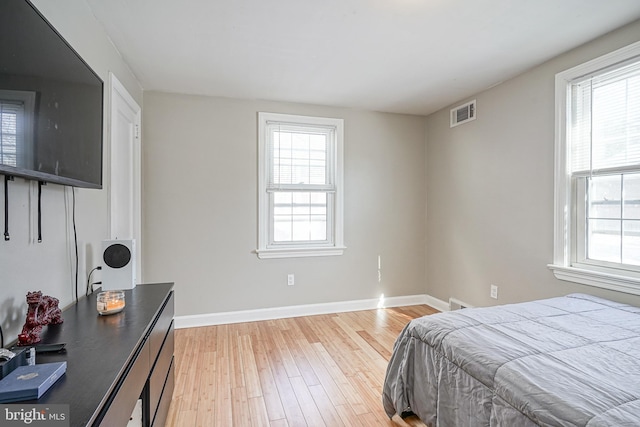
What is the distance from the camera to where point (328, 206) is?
3840 mm

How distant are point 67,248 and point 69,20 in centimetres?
119

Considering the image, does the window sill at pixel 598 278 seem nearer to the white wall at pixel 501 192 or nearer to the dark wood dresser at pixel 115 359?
the white wall at pixel 501 192

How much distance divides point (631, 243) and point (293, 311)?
9.86 feet

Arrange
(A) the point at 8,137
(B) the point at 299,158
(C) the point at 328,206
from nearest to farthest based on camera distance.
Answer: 1. (A) the point at 8,137
2. (B) the point at 299,158
3. (C) the point at 328,206

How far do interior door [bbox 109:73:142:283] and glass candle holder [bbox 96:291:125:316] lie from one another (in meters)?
0.91

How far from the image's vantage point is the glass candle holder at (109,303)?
1.46m

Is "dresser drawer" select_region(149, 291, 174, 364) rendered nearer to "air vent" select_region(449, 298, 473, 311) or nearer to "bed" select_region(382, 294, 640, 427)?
"bed" select_region(382, 294, 640, 427)

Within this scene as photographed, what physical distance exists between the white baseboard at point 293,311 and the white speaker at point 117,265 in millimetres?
1620

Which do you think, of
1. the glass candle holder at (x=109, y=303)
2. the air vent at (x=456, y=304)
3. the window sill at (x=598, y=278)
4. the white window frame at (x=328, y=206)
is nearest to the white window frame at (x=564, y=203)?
the window sill at (x=598, y=278)

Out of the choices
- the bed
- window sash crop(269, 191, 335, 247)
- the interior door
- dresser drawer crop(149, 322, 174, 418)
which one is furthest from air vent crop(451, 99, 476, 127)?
dresser drawer crop(149, 322, 174, 418)

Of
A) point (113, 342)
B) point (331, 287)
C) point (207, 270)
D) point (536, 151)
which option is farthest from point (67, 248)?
point (536, 151)

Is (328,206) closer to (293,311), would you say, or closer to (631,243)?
(293,311)

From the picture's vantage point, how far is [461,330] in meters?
1.63

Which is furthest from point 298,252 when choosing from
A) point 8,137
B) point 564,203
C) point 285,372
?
point 8,137
